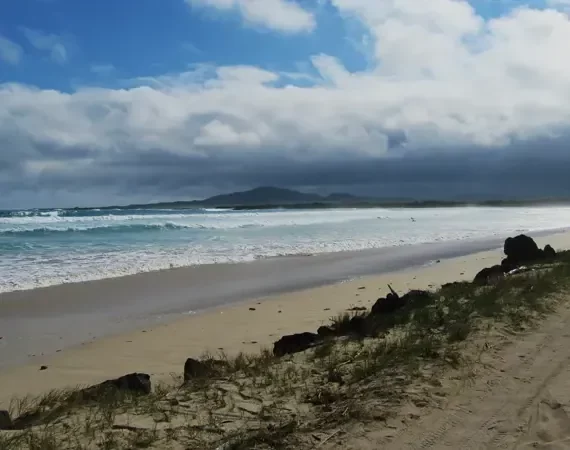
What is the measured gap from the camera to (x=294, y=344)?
673cm

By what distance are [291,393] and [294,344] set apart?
190cm

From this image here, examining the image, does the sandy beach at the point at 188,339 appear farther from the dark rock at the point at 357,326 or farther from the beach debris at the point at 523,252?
the beach debris at the point at 523,252

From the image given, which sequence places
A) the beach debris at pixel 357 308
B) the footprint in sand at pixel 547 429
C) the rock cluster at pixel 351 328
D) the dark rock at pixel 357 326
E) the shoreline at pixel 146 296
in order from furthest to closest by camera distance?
the beach debris at pixel 357 308
the shoreline at pixel 146 296
the dark rock at pixel 357 326
the rock cluster at pixel 351 328
the footprint in sand at pixel 547 429

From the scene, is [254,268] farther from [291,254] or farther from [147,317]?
[147,317]

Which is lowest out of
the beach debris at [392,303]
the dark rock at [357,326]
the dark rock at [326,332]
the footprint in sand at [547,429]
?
the dark rock at [326,332]

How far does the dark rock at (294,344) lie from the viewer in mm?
6609

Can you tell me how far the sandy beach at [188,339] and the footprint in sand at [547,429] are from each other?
380 cm

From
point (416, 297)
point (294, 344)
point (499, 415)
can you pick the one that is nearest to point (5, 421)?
point (294, 344)

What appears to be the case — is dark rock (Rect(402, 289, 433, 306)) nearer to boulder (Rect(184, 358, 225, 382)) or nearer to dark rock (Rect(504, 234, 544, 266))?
boulder (Rect(184, 358, 225, 382))

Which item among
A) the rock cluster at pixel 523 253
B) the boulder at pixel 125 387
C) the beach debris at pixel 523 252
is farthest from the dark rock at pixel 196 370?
the beach debris at pixel 523 252

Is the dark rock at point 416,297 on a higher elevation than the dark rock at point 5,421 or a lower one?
higher

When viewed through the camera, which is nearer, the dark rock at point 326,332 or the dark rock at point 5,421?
the dark rock at point 5,421

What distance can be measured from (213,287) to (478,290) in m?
6.49

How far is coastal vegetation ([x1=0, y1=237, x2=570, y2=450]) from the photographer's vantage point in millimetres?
3936
